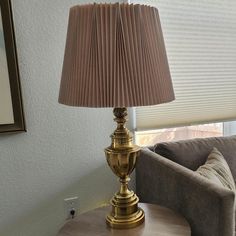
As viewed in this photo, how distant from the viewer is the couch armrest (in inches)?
41.1

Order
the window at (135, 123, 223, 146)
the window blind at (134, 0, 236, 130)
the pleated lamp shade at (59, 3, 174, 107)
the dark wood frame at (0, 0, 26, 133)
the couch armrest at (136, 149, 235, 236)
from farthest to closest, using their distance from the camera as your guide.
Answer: the window at (135, 123, 223, 146) < the window blind at (134, 0, 236, 130) < the dark wood frame at (0, 0, 26, 133) < the couch armrest at (136, 149, 235, 236) < the pleated lamp shade at (59, 3, 174, 107)

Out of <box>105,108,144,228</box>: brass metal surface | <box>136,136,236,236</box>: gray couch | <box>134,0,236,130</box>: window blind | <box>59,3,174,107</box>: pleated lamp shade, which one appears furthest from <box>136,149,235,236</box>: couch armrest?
<box>59,3,174,107</box>: pleated lamp shade

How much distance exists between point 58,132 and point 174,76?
776mm

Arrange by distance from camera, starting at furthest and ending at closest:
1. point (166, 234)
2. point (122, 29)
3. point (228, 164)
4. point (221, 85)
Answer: point (221, 85) → point (228, 164) → point (166, 234) → point (122, 29)

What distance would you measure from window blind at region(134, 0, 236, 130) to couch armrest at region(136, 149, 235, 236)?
0.34 m

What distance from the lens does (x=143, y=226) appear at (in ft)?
3.68

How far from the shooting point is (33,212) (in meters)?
1.47

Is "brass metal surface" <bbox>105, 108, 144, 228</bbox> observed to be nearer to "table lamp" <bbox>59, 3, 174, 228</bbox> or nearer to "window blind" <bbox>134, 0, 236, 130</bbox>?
"table lamp" <bbox>59, 3, 174, 228</bbox>

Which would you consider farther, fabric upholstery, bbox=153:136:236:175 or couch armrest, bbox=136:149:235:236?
fabric upholstery, bbox=153:136:236:175

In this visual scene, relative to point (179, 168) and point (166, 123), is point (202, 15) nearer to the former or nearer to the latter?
point (166, 123)

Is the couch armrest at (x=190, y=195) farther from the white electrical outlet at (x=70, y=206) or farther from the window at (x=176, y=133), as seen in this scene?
the white electrical outlet at (x=70, y=206)

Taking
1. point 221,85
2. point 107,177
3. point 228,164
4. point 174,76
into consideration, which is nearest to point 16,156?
point 107,177

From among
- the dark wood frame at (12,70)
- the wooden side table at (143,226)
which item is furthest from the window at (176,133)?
the dark wood frame at (12,70)

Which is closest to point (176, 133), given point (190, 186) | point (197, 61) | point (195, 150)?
point (195, 150)
